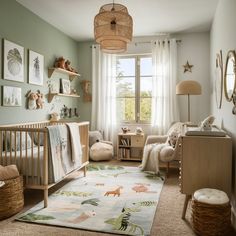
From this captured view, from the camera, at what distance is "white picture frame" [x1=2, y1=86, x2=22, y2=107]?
3254mm

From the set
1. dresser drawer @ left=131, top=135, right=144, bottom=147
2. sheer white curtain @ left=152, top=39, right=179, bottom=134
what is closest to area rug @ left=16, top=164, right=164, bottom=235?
dresser drawer @ left=131, top=135, right=144, bottom=147

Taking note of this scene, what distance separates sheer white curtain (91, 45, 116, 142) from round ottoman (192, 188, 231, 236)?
11.0 ft

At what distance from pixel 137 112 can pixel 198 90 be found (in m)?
1.46

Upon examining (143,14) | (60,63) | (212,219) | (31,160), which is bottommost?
(212,219)

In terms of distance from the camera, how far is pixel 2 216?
2.30m

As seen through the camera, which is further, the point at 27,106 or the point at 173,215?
the point at 27,106

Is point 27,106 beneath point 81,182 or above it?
above

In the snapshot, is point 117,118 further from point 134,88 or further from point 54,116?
point 54,116

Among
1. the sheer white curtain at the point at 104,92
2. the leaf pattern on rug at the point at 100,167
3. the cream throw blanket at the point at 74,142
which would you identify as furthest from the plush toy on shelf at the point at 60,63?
the leaf pattern on rug at the point at 100,167

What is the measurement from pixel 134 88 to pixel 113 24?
8.60 ft

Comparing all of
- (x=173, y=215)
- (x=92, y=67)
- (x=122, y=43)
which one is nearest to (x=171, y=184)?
(x=173, y=215)

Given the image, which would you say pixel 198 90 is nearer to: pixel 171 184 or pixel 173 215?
pixel 171 184

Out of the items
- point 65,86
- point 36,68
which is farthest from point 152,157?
point 36,68

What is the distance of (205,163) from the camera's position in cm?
229
